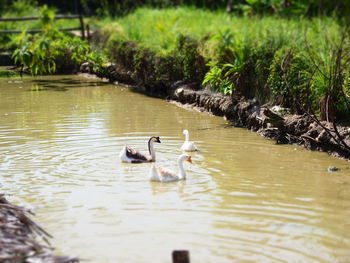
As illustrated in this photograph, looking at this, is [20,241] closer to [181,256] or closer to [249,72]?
[181,256]

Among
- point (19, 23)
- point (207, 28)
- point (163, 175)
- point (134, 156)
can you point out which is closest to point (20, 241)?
point (163, 175)

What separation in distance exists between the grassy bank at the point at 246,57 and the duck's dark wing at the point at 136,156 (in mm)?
2917

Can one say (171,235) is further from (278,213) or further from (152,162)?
(152,162)

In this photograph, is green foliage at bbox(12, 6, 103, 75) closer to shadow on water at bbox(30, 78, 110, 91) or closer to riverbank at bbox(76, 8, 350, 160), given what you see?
shadow on water at bbox(30, 78, 110, 91)

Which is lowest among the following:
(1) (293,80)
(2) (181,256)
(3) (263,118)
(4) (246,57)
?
(3) (263,118)

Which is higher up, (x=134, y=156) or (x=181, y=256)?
(x=181, y=256)

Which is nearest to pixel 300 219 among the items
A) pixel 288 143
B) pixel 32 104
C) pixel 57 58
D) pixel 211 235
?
pixel 211 235

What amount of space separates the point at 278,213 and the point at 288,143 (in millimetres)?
4720

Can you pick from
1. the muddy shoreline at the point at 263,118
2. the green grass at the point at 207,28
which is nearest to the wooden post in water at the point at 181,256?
the muddy shoreline at the point at 263,118

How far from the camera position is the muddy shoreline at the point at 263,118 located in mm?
11609

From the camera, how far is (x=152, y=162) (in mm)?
10938

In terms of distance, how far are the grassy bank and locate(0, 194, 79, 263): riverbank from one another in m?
5.12

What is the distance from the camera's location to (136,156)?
35.8 ft

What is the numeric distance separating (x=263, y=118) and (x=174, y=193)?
5.07 m
